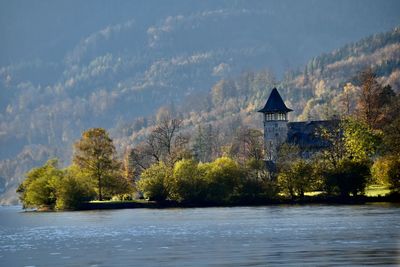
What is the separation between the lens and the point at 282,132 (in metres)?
176

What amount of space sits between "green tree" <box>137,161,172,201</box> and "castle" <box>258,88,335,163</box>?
34670 mm

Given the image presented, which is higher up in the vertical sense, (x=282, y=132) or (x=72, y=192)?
(x=282, y=132)

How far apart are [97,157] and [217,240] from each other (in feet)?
Answer: 238

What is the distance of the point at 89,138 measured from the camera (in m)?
142

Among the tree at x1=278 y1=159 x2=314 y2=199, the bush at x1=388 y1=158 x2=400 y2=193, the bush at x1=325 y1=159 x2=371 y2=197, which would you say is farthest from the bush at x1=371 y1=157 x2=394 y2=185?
the tree at x1=278 y1=159 x2=314 y2=199

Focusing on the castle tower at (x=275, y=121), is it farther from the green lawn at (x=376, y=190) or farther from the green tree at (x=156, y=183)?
the green tree at (x=156, y=183)

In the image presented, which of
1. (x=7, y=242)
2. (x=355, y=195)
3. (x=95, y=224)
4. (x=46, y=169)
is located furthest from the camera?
(x=46, y=169)

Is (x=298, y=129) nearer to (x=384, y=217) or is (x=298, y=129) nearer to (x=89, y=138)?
(x=89, y=138)

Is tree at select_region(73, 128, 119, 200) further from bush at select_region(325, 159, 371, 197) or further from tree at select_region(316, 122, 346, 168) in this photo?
bush at select_region(325, 159, 371, 197)

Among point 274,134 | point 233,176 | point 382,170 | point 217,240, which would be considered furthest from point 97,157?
point 217,240

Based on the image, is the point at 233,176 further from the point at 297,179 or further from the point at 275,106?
the point at 275,106

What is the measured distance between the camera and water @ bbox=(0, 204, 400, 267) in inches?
2312

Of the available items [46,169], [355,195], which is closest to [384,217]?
[355,195]

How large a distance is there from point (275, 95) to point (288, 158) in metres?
39.2
